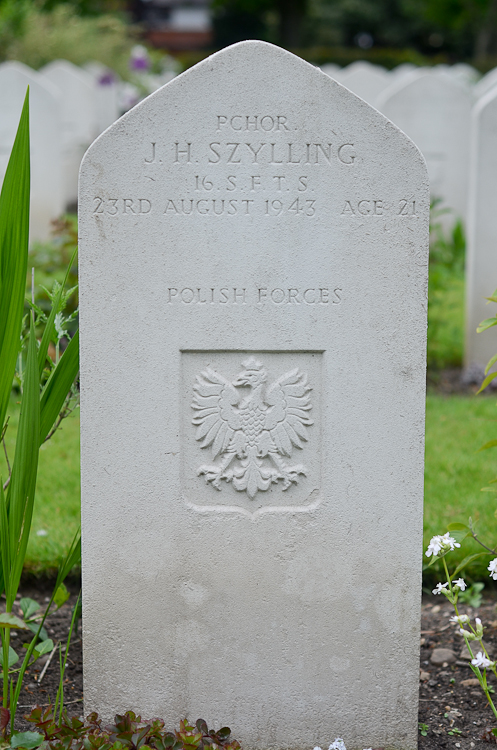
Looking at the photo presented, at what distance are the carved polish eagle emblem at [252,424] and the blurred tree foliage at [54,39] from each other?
37.3 ft

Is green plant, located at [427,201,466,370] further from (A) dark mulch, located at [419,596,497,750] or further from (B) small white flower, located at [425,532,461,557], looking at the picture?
(B) small white flower, located at [425,532,461,557]

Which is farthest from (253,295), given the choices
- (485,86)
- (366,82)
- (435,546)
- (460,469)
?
(366,82)

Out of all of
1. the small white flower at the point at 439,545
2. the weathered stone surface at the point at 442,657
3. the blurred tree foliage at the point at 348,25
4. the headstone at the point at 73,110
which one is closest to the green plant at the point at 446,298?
the weathered stone surface at the point at 442,657

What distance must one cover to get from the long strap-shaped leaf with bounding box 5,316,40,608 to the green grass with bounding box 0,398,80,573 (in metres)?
0.55

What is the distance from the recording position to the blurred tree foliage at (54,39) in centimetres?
1211

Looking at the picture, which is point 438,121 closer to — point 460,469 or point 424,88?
point 424,88

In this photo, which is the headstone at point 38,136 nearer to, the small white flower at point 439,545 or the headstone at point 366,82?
the headstone at point 366,82

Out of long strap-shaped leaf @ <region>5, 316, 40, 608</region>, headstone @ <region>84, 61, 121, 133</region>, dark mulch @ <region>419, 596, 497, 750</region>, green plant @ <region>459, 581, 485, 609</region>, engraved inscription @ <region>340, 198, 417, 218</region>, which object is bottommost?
dark mulch @ <region>419, 596, 497, 750</region>

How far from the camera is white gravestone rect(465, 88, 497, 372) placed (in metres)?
5.09

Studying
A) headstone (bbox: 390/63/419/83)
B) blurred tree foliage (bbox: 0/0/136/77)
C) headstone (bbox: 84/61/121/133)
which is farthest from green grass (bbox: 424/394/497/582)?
headstone (bbox: 84/61/121/133)

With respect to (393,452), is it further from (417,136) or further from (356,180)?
(417,136)

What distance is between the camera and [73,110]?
11.6 metres

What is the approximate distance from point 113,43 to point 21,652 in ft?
55.9

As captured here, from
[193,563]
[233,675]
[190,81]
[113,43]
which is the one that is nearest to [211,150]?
[190,81]
